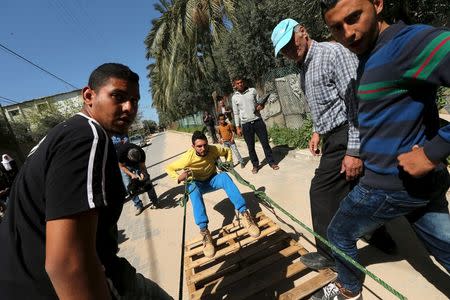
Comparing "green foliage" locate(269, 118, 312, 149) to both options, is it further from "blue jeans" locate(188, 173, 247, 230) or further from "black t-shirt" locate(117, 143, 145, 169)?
"black t-shirt" locate(117, 143, 145, 169)

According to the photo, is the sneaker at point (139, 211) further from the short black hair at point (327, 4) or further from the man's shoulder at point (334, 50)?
the short black hair at point (327, 4)

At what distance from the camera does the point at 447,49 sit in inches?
48.2

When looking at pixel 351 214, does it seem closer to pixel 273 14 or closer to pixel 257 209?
pixel 257 209

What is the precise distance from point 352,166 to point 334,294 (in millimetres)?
1010

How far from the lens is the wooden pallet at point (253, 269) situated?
2.66m

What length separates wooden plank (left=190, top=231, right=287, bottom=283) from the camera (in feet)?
10.1

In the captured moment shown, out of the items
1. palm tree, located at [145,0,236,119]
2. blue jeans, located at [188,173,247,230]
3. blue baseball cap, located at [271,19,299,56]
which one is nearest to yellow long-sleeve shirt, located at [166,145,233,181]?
blue jeans, located at [188,173,247,230]

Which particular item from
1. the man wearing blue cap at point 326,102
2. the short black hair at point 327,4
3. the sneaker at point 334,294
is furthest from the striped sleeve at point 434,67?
the sneaker at point 334,294

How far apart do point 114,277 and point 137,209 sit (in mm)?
5426

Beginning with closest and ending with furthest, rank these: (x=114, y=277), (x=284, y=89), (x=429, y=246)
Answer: (x=114, y=277)
(x=429, y=246)
(x=284, y=89)

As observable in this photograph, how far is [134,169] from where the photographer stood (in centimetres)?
632

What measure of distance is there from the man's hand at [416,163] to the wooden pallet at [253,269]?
147 centimetres

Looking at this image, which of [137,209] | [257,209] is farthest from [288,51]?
[137,209]

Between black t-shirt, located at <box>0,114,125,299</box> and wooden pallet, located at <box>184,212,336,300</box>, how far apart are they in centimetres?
183
